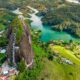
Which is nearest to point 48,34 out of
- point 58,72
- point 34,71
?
point 58,72

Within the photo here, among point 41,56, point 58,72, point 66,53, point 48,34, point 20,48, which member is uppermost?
point 20,48

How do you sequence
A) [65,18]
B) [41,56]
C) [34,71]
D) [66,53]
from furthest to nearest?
[65,18], [66,53], [41,56], [34,71]

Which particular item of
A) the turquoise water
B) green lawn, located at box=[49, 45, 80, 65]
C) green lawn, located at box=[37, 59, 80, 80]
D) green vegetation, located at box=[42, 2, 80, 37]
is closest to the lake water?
the turquoise water

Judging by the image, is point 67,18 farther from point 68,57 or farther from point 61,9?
point 68,57

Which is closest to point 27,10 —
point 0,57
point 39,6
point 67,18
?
point 39,6

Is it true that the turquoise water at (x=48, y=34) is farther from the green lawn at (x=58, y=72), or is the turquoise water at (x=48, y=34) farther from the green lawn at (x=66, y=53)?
the green lawn at (x=58, y=72)

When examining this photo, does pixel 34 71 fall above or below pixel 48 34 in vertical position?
above

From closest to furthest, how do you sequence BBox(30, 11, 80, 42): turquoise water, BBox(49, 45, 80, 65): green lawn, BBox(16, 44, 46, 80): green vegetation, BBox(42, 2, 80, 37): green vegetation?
BBox(16, 44, 46, 80): green vegetation
BBox(49, 45, 80, 65): green lawn
BBox(30, 11, 80, 42): turquoise water
BBox(42, 2, 80, 37): green vegetation

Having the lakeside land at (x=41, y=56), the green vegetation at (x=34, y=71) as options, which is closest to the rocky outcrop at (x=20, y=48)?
the lakeside land at (x=41, y=56)

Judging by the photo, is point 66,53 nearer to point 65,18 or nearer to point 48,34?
point 48,34

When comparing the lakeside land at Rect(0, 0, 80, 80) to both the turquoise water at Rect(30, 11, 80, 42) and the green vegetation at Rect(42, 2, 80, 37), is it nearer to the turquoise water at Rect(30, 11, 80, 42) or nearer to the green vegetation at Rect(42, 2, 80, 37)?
the green vegetation at Rect(42, 2, 80, 37)
